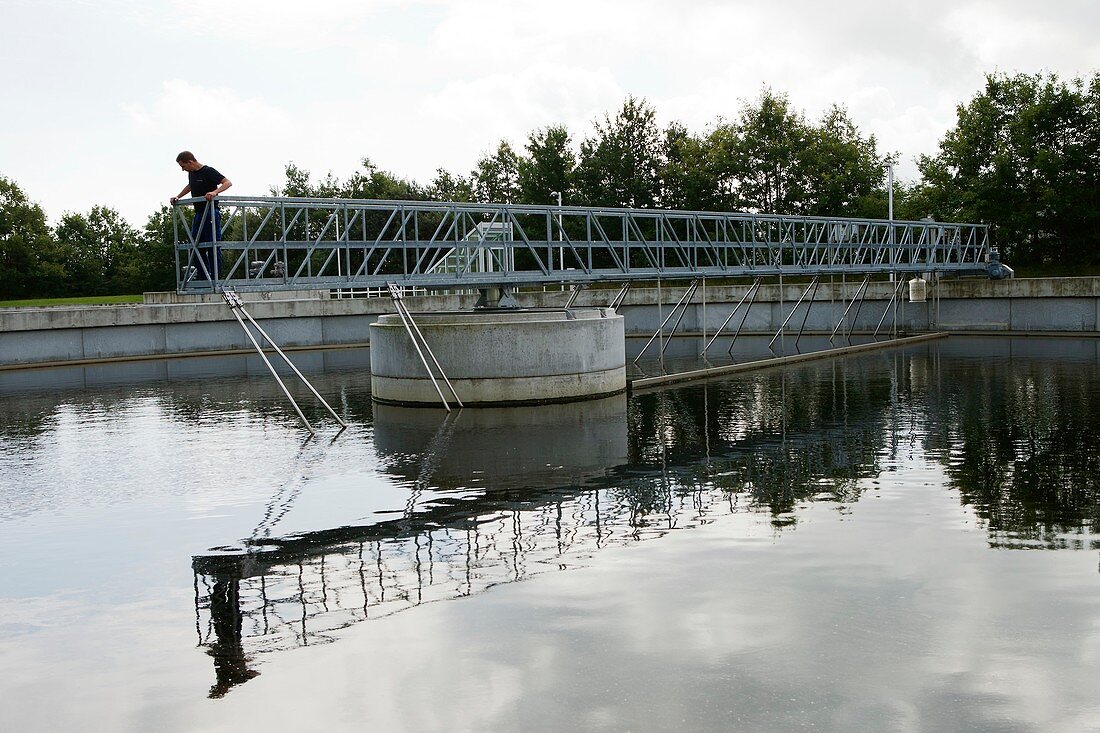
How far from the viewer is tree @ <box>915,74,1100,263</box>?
4794 centimetres

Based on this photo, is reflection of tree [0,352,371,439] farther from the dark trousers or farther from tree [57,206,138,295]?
tree [57,206,138,295]

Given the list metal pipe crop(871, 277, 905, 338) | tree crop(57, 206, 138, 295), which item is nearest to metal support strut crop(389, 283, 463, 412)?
metal pipe crop(871, 277, 905, 338)

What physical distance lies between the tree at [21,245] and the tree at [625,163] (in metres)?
39.1

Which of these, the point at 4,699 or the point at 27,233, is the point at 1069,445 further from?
the point at 27,233

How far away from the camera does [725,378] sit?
2819 centimetres

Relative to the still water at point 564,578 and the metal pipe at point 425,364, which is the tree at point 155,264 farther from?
the still water at point 564,578

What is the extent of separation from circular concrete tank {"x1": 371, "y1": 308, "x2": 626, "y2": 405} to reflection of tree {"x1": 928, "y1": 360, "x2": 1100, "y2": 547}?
700cm

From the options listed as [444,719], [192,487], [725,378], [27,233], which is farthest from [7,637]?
[27,233]

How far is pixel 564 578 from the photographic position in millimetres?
9477

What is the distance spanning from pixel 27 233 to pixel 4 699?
8233cm

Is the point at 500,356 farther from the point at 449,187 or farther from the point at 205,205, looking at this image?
the point at 449,187

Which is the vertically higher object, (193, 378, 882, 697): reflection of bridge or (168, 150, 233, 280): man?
(168, 150, 233, 280): man

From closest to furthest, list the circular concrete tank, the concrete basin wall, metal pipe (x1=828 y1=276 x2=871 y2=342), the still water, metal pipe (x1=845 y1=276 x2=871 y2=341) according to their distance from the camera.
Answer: the still water < the circular concrete tank < the concrete basin wall < metal pipe (x1=828 y1=276 x2=871 y2=342) < metal pipe (x1=845 y1=276 x2=871 y2=341)

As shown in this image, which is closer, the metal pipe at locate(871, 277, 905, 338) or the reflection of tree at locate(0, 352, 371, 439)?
the reflection of tree at locate(0, 352, 371, 439)
